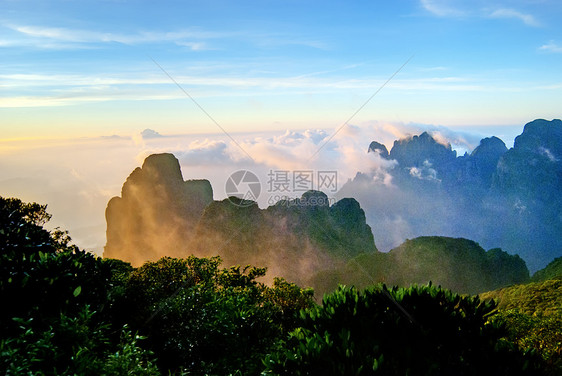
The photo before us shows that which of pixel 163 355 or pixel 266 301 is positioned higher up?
pixel 266 301

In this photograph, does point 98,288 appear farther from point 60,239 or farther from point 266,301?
point 60,239

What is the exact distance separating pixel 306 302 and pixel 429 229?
7087 inches

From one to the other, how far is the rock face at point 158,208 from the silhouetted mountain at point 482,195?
89.0m

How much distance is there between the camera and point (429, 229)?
190 metres

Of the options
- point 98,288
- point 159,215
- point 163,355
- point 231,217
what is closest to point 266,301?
point 163,355

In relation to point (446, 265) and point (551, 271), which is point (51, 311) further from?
point (446, 265)

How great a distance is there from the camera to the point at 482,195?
18462 cm

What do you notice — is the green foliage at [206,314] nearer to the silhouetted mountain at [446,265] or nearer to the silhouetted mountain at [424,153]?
the silhouetted mountain at [446,265]

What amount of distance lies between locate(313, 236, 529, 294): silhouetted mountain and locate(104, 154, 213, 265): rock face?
2129 inches

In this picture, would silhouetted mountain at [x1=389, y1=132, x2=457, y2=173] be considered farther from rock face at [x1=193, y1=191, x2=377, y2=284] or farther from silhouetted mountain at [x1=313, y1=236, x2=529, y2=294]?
silhouetted mountain at [x1=313, y1=236, x2=529, y2=294]

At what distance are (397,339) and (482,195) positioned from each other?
628 feet

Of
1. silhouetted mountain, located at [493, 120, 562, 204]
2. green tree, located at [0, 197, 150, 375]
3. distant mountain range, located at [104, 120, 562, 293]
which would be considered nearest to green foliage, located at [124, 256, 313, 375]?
green tree, located at [0, 197, 150, 375]

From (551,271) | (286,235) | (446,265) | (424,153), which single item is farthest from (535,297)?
(424,153)

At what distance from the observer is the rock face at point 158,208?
137250 mm
